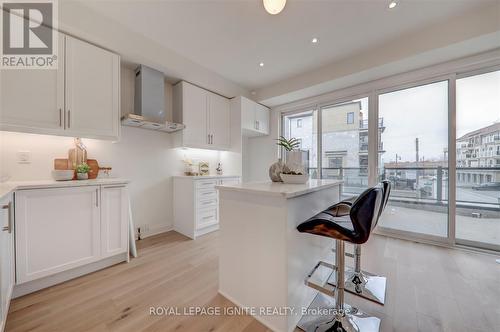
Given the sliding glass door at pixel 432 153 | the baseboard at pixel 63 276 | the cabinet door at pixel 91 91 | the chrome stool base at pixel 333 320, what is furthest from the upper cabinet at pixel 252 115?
the chrome stool base at pixel 333 320

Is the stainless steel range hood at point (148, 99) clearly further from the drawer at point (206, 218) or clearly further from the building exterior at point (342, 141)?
the building exterior at point (342, 141)

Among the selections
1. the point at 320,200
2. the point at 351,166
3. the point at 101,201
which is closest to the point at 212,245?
the point at 101,201

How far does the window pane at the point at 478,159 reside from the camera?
2391 millimetres

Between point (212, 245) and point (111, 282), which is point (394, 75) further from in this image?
point (111, 282)

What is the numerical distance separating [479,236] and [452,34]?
2625mm

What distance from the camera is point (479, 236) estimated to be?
2471mm

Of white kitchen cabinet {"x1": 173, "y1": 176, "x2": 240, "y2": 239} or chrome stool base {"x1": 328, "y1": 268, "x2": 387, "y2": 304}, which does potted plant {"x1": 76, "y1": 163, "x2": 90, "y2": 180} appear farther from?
chrome stool base {"x1": 328, "y1": 268, "x2": 387, "y2": 304}

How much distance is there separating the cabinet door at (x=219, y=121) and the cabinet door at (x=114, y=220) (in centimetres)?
183

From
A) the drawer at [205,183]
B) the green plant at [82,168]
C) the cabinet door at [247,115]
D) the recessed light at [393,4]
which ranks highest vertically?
the recessed light at [393,4]

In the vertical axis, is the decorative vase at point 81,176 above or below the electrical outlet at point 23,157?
below

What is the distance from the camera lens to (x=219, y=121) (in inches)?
147

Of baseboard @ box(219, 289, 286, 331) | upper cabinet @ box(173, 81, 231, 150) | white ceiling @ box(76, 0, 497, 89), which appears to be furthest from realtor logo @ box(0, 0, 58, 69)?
baseboard @ box(219, 289, 286, 331)

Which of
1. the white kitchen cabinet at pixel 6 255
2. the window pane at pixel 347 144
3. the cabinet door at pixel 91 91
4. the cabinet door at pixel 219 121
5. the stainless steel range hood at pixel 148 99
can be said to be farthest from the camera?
the cabinet door at pixel 219 121

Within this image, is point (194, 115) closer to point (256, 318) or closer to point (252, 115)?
point (252, 115)
